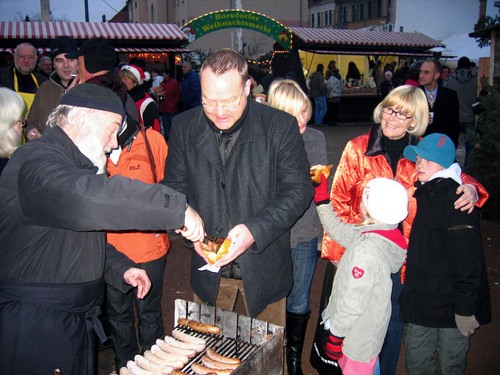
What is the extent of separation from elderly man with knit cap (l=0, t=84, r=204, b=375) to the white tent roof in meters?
26.0

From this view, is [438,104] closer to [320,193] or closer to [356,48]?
[320,193]

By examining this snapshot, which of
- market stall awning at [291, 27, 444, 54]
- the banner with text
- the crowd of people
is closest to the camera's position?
the crowd of people

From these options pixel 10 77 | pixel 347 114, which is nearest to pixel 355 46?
pixel 347 114

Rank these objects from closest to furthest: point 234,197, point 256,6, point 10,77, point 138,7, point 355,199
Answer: point 234,197 < point 355,199 < point 10,77 < point 256,6 < point 138,7

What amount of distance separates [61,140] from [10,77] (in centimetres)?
453

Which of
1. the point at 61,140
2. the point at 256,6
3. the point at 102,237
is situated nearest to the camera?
the point at 61,140

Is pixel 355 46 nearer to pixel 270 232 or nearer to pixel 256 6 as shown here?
pixel 270 232

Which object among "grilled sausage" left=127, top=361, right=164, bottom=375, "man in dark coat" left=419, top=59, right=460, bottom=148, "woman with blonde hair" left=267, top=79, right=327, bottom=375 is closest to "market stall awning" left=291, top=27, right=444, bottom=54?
"man in dark coat" left=419, top=59, right=460, bottom=148

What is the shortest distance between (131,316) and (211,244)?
143 centimetres

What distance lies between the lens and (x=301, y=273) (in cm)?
360

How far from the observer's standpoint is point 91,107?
2.03m

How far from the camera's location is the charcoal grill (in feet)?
8.41

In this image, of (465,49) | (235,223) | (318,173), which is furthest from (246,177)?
(465,49)

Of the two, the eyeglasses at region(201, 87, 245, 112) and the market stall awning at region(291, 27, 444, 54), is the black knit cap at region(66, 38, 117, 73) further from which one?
the market stall awning at region(291, 27, 444, 54)
